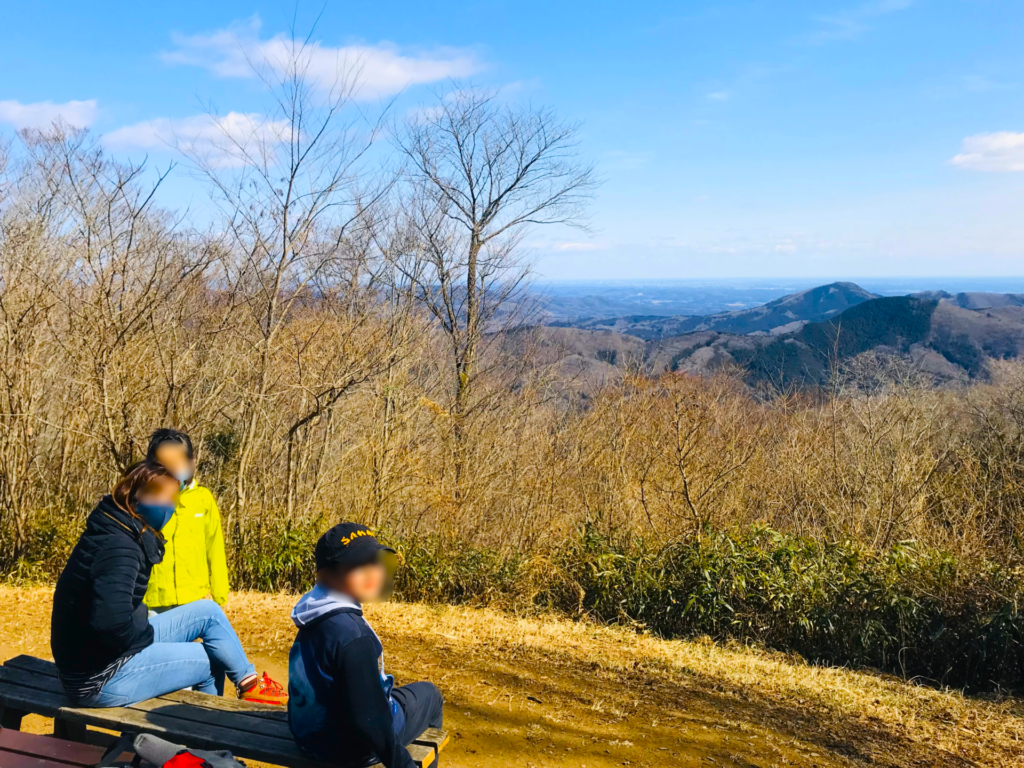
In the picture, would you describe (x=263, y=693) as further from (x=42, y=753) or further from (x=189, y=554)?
(x=42, y=753)

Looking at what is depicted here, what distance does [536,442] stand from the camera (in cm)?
1033

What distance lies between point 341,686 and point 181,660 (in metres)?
1.18

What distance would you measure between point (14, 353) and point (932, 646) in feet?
28.7

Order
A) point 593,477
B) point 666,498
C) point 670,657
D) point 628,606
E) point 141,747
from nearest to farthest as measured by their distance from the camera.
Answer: point 141,747 < point 670,657 < point 628,606 < point 666,498 < point 593,477

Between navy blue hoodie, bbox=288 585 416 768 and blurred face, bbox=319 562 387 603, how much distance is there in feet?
0.08

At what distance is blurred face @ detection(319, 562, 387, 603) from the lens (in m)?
2.10

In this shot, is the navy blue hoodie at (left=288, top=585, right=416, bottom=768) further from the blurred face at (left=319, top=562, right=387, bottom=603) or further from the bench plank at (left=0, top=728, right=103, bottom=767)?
the bench plank at (left=0, top=728, right=103, bottom=767)

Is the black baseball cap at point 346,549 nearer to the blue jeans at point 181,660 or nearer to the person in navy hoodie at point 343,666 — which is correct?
the person in navy hoodie at point 343,666

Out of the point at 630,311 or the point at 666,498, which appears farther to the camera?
the point at 630,311

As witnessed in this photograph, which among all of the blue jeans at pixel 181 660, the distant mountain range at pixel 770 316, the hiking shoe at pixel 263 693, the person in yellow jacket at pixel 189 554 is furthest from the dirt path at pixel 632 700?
the distant mountain range at pixel 770 316

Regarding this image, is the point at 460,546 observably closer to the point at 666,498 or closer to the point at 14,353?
the point at 666,498

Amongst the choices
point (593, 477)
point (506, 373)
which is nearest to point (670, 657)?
point (593, 477)

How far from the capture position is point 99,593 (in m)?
2.46

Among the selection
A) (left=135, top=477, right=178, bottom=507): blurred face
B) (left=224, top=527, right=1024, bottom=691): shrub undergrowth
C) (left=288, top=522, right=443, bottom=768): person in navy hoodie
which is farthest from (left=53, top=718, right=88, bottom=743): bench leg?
(left=224, top=527, right=1024, bottom=691): shrub undergrowth
